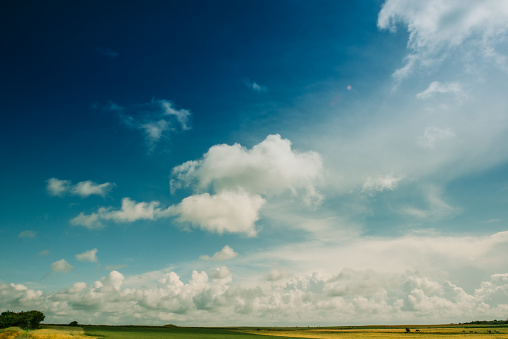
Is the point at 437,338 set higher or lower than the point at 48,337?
lower

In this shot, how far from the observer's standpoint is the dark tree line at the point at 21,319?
138788 millimetres

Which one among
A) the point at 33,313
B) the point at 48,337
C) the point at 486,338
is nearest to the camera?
the point at 48,337

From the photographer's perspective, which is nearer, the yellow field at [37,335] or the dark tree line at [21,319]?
the yellow field at [37,335]

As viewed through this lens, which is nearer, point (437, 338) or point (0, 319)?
point (437, 338)

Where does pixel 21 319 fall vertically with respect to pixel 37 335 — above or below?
below

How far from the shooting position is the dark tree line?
13879 cm

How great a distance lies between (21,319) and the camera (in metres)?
146

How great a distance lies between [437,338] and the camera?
396ft

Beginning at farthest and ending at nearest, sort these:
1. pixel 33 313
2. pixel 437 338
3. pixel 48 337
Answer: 1. pixel 33 313
2. pixel 437 338
3. pixel 48 337

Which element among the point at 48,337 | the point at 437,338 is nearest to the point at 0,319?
the point at 48,337

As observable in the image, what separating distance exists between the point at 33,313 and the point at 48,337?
105 meters

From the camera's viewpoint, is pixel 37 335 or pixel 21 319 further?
pixel 21 319

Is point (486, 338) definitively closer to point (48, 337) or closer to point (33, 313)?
point (48, 337)

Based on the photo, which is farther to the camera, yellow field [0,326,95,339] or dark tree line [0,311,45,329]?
dark tree line [0,311,45,329]
